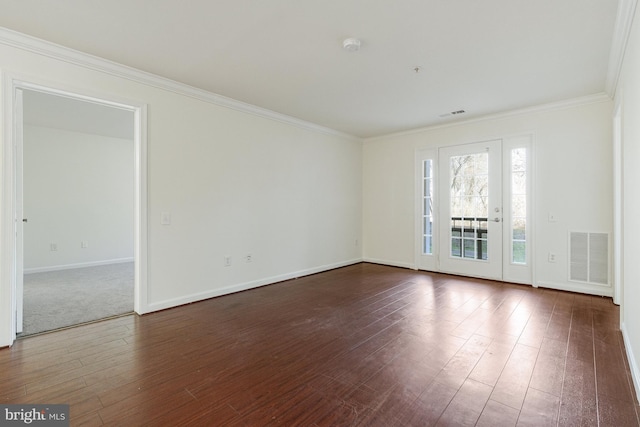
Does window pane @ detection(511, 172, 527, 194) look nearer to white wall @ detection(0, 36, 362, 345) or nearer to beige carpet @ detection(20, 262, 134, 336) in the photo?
white wall @ detection(0, 36, 362, 345)

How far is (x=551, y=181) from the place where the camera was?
4.30 meters

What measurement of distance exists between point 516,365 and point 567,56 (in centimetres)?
283

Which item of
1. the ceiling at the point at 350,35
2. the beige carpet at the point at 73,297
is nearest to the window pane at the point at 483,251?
the ceiling at the point at 350,35

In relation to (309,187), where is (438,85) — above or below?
above

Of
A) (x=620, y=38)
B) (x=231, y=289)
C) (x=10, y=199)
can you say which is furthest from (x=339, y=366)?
(x=620, y=38)

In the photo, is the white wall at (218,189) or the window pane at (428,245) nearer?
the white wall at (218,189)

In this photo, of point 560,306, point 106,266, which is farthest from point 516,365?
point 106,266

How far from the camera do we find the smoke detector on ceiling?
2.60 metres

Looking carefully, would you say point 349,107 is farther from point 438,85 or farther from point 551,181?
point 551,181

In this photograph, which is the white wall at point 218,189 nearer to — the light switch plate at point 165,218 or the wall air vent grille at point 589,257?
the light switch plate at point 165,218

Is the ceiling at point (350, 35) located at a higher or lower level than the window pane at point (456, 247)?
higher

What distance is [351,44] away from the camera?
2639 millimetres

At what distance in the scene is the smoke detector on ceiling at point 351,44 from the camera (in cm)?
260

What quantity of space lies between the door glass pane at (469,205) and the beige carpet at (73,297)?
16.2 feet
